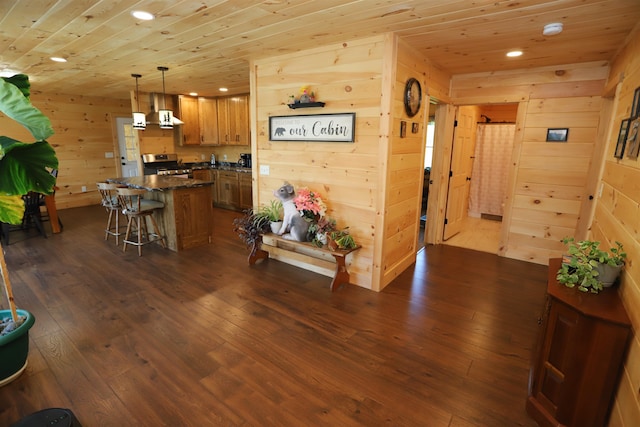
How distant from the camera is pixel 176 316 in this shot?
2.76 meters

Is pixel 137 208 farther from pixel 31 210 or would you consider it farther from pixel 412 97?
pixel 412 97

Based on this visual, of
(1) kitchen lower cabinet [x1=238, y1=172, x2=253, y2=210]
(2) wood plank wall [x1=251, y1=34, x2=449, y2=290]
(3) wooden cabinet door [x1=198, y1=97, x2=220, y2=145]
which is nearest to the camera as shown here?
(2) wood plank wall [x1=251, y1=34, x2=449, y2=290]

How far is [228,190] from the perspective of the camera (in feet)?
22.7

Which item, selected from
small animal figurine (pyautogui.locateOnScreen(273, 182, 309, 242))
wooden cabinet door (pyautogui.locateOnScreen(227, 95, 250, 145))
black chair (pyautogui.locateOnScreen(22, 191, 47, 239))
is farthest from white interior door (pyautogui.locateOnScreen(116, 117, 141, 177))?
small animal figurine (pyautogui.locateOnScreen(273, 182, 309, 242))

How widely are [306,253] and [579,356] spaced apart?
2640mm

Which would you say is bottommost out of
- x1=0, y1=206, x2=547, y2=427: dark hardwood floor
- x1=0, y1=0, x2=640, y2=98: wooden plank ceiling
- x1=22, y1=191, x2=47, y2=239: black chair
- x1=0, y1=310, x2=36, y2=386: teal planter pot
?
x1=0, y1=206, x2=547, y2=427: dark hardwood floor

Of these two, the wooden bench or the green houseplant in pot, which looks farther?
the wooden bench

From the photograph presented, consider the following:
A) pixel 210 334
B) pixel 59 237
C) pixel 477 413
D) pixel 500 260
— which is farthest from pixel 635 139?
pixel 59 237

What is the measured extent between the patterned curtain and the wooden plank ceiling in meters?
2.70

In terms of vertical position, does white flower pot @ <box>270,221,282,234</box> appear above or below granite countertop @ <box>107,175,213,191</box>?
below

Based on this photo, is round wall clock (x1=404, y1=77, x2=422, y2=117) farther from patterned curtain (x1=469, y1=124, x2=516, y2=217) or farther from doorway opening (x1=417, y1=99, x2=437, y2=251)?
patterned curtain (x1=469, y1=124, x2=516, y2=217)

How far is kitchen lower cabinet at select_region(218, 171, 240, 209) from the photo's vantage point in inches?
265

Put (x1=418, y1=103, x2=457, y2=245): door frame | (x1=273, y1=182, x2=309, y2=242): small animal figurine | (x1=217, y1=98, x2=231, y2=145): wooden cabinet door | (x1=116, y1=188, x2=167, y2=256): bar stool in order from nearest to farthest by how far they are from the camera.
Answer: (x1=273, y1=182, x2=309, y2=242): small animal figurine
(x1=116, y1=188, x2=167, y2=256): bar stool
(x1=418, y1=103, x2=457, y2=245): door frame
(x1=217, y1=98, x2=231, y2=145): wooden cabinet door

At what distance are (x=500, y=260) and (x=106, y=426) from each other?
4291mm
